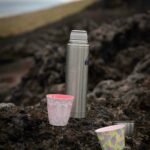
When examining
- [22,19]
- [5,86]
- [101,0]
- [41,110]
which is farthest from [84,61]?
[101,0]

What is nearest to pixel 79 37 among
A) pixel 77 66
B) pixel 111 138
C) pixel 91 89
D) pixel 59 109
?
pixel 77 66

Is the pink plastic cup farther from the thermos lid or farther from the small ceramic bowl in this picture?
the thermos lid

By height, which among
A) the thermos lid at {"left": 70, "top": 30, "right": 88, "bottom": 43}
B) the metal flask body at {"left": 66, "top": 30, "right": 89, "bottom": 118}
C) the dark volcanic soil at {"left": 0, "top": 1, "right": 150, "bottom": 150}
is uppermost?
the thermos lid at {"left": 70, "top": 30, "right": 88, "bottom": 43}

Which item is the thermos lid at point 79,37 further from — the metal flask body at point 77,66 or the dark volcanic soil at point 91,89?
the dark volcanic soil at point 91,89

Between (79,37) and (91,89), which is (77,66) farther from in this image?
(91,89)

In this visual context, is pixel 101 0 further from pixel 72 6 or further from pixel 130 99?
pixel 130 99

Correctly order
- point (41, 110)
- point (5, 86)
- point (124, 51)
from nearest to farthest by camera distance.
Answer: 1. point (41, 110)
2. point (124, 51)
3. point (5, 86)

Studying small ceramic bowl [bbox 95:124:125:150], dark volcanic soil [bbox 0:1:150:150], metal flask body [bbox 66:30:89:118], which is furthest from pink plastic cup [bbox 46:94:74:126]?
small ceramic bowl [bbox 95:124:125:150]
